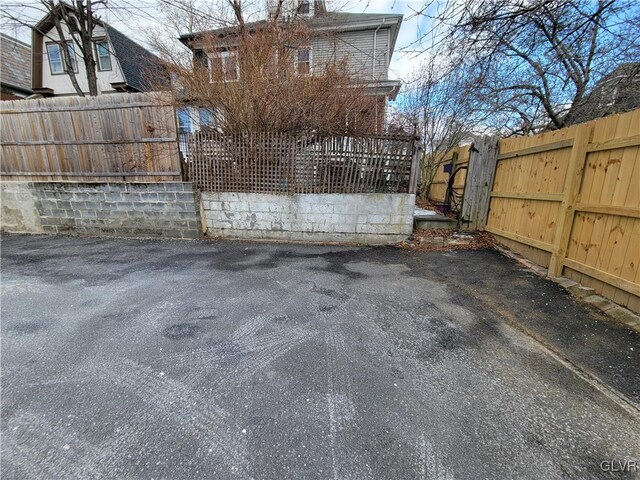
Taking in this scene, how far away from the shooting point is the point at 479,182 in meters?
5.66

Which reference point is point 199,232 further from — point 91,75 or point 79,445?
point 91,75

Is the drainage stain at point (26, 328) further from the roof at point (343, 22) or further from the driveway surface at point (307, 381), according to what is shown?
the roof at point (343, 22)

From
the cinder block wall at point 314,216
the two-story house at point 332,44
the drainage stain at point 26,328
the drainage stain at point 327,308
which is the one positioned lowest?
the drainage stain at point 26,328

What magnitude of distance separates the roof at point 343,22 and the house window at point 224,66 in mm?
Result: 1037

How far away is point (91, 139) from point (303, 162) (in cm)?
467

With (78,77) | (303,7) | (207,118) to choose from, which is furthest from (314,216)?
(78,77)

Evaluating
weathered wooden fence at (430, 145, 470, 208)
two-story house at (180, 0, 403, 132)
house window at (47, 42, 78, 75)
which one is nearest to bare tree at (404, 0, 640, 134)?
weathered wooden fence at (430, 145, 470, 208)

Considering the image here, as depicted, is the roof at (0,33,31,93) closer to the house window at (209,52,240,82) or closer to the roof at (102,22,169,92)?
the roof at (102,22,169,92)

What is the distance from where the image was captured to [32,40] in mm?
13570

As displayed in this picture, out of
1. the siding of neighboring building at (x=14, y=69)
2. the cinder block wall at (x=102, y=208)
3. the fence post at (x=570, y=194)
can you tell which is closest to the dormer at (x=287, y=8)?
the cinder block wall at (x=102, y=208)

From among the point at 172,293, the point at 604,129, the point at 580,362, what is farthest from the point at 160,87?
the point at 580,362

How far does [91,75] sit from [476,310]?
44.4 feet

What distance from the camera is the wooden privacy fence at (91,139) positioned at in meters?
5.48

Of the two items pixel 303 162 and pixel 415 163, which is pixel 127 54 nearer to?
pixel 303 162
